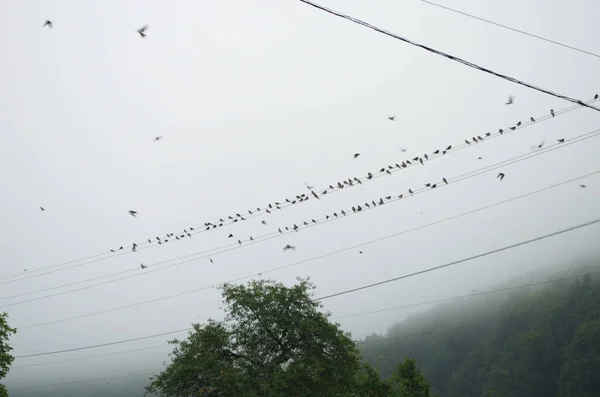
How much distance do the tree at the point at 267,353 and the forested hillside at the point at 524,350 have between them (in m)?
33.0

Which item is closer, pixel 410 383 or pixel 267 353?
pixel 267 353

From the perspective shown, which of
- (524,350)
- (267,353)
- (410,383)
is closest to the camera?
(267,353)

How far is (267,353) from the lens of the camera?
22.6 meters

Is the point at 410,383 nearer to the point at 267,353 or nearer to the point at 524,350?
the point at 267,353

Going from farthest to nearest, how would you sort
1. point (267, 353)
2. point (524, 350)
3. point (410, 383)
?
point (524, 350) < point (410, 383) < point (267, 353)

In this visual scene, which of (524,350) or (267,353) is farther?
(524,350)

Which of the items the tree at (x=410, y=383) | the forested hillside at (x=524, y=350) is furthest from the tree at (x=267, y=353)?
the forested hillside at (x=524, y=350)

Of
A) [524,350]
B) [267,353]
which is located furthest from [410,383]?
[524,350]

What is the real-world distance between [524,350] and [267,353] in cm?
6913

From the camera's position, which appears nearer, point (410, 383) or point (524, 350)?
point (410, 383)

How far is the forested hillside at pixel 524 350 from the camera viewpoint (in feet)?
205

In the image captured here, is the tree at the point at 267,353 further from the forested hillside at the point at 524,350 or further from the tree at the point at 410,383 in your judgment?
the forested hillside at the point at 524,350

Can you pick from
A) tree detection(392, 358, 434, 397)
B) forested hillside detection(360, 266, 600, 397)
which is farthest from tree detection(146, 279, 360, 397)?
forested hillside detection(360, 266, 600, 397)

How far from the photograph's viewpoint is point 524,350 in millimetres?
72500
